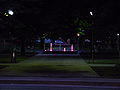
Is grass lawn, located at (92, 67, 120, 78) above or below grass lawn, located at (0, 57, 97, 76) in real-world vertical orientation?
below

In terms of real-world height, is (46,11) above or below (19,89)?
above

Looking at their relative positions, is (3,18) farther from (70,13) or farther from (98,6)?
(98,6)

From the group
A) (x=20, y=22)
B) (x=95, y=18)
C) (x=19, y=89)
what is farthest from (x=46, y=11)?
(x=19, y=89)

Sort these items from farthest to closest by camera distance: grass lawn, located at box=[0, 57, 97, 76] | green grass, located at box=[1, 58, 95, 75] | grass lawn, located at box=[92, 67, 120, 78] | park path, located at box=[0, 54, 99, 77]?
green grass, located at box=[1, 58, 95, 75] < grass lawn, located at box=[0, 57, 97, 76] < park path, located at box=[0, 54, 99, 77] < grass lawn, located at box=[92, 67, 120, 78]

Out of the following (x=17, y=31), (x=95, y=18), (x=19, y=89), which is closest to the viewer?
(x=95, y=18)

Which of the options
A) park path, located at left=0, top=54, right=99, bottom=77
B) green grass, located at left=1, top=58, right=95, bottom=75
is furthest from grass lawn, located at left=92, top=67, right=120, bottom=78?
green grass, located at left=1, top=58, right=95, bottom=75

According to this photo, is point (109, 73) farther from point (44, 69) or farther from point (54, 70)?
point (44, 69)

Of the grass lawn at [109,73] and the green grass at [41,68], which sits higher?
the green grass at [41,68]

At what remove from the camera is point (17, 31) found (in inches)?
136

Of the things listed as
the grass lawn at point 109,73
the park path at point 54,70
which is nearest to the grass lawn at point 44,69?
the park path at point 54,70

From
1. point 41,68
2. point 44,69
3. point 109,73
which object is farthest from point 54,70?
point 109,73

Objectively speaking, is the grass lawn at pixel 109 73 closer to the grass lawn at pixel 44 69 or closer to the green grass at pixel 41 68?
the grass lawn at pixel 44 69

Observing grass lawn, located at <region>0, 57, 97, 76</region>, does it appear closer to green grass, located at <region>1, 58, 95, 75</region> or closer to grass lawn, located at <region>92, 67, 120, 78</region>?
green grass, located at <region>1, 58, 95, 75</region>

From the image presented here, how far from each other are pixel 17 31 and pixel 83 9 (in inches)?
32.2
